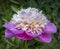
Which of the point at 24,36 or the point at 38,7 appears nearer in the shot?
the point at 24,36

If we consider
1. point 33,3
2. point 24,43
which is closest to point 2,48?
point 24,43

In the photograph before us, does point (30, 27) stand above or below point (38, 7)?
above

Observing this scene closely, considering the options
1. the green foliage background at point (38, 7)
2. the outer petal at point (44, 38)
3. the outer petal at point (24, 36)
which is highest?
the outer petal at point (24, 36)

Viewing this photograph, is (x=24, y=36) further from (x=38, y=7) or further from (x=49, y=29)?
(x=38, y=7)

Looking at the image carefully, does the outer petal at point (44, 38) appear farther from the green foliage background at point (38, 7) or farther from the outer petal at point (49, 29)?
the green foliage background at point (38, 7)

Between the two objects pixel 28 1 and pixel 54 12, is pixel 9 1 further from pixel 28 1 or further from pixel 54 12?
pixel 54 12

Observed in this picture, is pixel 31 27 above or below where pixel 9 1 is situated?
above

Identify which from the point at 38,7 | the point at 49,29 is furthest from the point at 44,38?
the point at 38,7

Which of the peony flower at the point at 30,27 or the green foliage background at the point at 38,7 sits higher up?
the peony flower at the point at 30,27

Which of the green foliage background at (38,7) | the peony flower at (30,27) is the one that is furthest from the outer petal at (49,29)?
the green foliage background at (38,7)
